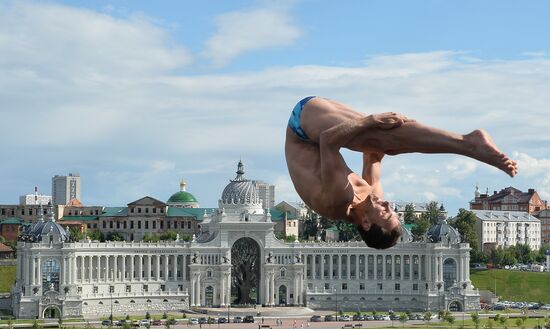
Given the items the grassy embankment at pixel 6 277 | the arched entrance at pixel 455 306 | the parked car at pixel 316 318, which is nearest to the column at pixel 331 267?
the arched entrance at pixel 455 306

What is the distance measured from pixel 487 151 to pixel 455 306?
12613cm

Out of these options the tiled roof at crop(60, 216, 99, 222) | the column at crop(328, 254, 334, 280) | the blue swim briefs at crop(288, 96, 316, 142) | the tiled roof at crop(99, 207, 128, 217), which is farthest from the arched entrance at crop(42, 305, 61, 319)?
the blue swim briefs at crop(288, 96, 316, 142)

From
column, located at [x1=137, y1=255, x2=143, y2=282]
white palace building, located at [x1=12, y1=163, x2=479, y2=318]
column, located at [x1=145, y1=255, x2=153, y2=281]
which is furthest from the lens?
column, located at [x1=145, y1=255, x2=153, y2=281]

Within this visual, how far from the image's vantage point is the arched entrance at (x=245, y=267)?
138 meters

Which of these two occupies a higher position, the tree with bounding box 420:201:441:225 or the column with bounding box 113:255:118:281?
the tree with bounding box 420:201:441:225

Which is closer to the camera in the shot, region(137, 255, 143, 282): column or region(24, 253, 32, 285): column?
region(24, 253, 32, 285): column

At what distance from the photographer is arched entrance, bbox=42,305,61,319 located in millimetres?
123125

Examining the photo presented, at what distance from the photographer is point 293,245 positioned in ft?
457

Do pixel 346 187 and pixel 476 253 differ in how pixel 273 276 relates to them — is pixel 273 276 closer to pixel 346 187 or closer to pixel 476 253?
pixel 476 253

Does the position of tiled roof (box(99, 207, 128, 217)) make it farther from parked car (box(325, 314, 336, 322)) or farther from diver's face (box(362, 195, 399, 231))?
diver's face (box(362, 195, 399, 231))

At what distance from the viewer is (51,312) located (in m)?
124

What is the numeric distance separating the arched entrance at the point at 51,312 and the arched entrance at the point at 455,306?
1673 inches

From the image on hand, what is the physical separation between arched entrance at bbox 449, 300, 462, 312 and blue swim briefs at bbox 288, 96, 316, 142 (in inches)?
→ 4903

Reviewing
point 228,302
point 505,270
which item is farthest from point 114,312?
point 505,270
